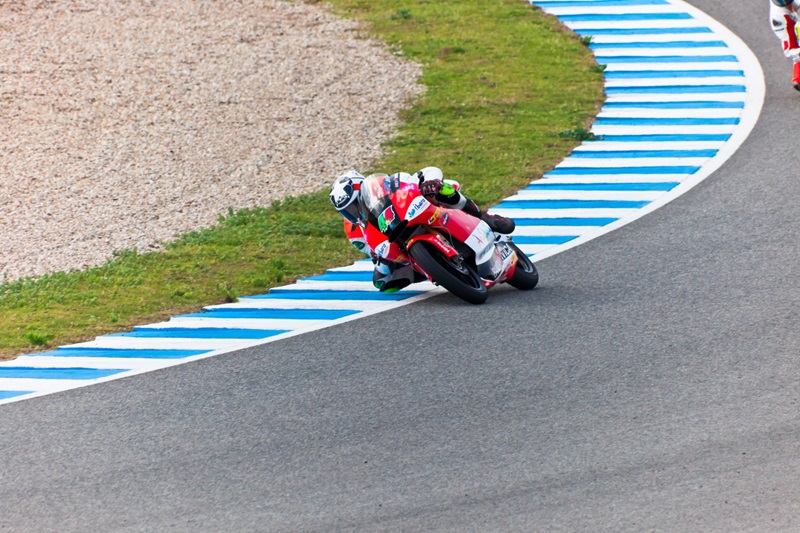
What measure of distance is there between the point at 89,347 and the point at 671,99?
9917 mm

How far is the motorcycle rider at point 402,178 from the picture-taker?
10.6 meters

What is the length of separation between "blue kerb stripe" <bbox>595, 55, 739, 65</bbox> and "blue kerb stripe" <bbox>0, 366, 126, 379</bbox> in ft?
37.5

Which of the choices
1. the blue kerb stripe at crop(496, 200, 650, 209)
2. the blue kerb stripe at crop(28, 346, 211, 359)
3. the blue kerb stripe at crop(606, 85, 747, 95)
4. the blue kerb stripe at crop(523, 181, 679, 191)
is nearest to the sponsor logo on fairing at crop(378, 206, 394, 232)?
the blue kerb stripe at crop(28, 346, 211, 359)

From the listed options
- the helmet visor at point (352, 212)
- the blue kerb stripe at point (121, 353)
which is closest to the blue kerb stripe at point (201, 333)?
the blue kerb stripe at point (121, 353)

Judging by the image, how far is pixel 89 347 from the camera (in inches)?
406

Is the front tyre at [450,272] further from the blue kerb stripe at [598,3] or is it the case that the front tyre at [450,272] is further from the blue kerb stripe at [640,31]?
the blue kerb stripe at [598,3]

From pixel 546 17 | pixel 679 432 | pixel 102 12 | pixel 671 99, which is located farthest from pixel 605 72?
pixel 679 432

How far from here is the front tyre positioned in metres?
10.1

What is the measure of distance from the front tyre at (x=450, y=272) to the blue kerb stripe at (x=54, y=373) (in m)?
2.81

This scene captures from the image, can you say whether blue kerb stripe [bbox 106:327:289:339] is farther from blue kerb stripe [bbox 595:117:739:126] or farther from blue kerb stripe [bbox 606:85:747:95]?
blue kerb stripe [bbox 606:85:747:95]

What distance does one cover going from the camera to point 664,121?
623 inches

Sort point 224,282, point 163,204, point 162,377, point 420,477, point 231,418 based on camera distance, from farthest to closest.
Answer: point 163,204 → point 224,282 → point 162,377 → point 231,418 → point 420,477

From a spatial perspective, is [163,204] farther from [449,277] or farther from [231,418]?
[231,418]

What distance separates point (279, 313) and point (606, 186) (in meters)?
4.99
